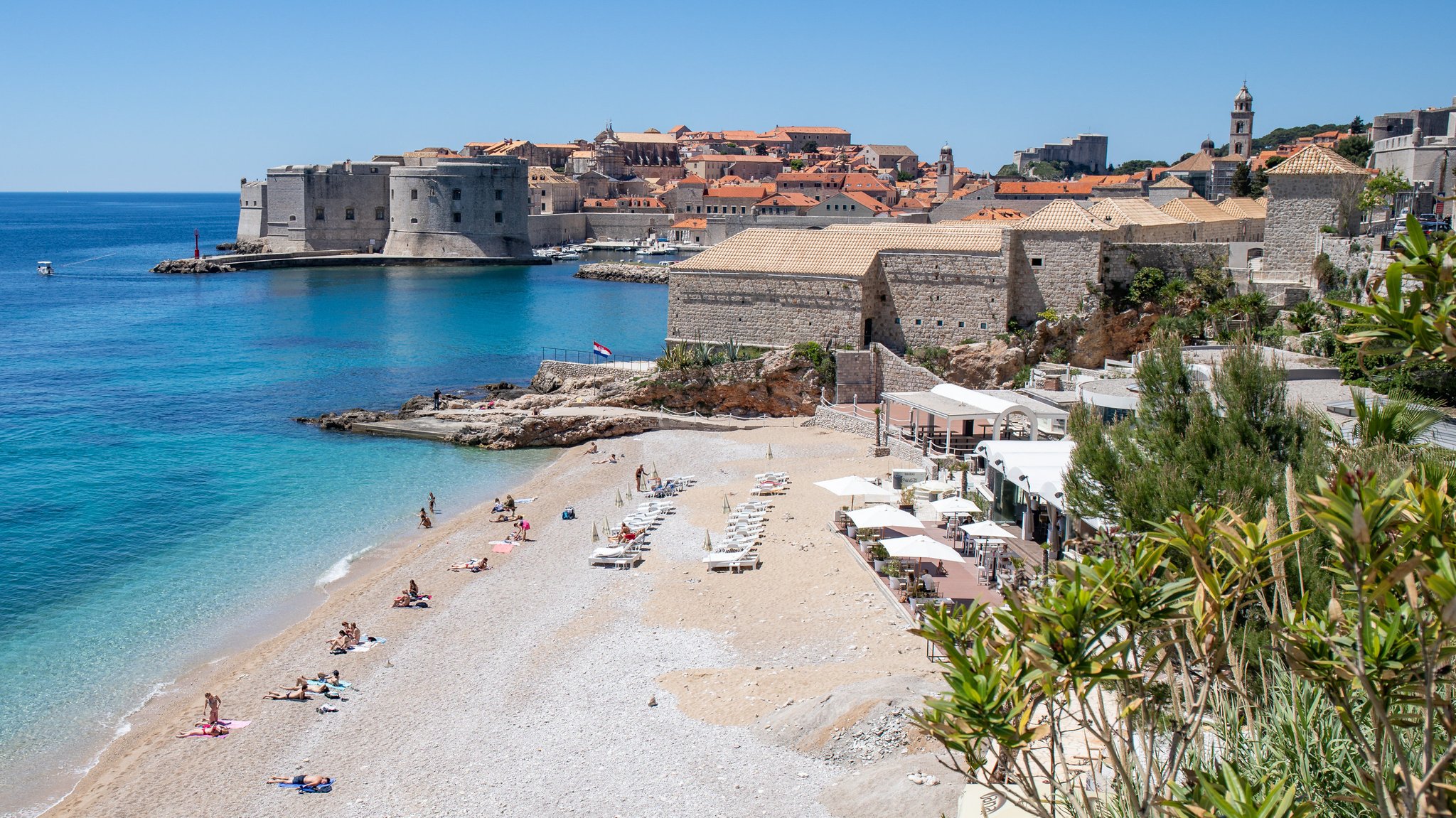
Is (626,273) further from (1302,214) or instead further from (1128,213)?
(1302,214)

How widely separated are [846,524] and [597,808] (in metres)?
7.03

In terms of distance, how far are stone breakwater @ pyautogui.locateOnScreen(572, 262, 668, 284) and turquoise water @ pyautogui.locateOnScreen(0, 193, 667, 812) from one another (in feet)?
24.2

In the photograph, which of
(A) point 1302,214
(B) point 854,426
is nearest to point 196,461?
(B) point 854,426

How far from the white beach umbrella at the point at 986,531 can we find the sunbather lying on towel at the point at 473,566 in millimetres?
6789

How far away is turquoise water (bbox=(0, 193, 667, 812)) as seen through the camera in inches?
547

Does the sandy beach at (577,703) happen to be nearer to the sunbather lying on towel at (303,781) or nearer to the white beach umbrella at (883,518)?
the sunbather lying on towel at (303,781)

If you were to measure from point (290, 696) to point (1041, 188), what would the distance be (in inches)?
2421

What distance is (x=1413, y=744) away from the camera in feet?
15.8

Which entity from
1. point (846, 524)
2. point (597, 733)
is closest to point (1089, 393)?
point (846, 524)

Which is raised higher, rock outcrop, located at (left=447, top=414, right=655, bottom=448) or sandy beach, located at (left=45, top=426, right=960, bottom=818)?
rock outcrop, located at (left=447, top=414, right=655, bottom=448)

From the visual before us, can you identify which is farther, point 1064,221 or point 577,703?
point 1064,221

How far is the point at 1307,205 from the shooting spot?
68.5 ft

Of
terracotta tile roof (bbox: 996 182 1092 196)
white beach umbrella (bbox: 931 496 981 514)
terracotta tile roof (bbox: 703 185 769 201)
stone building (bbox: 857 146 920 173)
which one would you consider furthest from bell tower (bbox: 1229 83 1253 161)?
white beach umbrella (bbox: 931 496 981 514)

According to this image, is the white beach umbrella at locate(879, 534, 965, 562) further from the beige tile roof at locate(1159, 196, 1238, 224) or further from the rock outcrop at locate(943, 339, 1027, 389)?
the beige tile roof at locate(1159, 196, 1238, 224)
